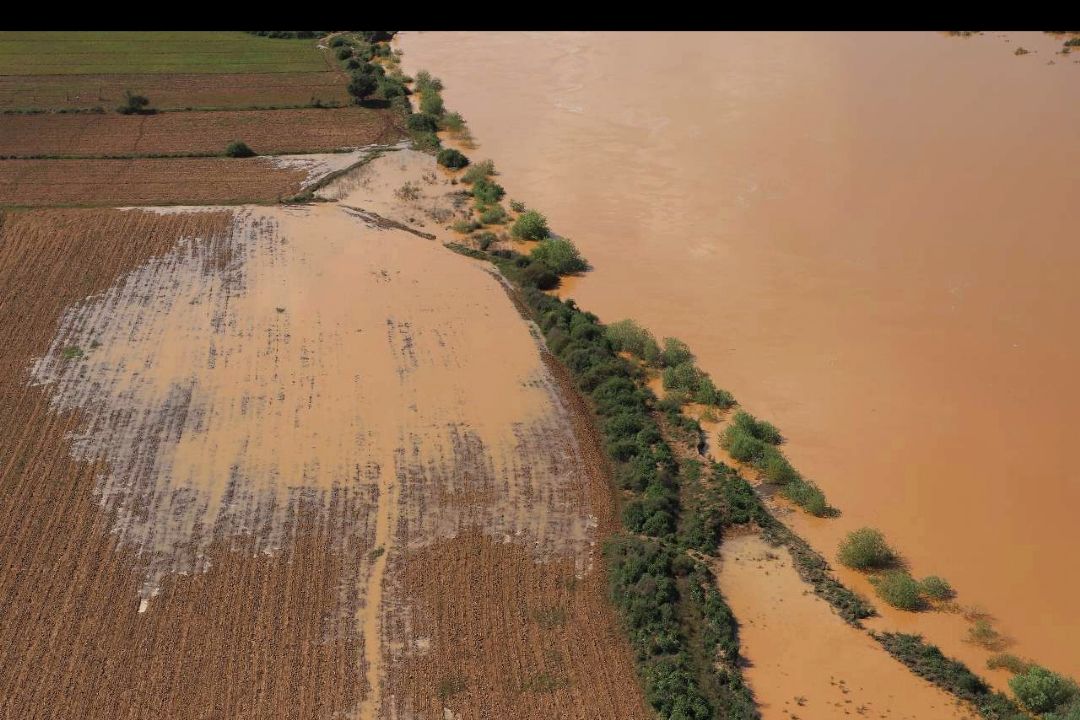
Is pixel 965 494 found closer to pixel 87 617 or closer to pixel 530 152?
pixel 87 617

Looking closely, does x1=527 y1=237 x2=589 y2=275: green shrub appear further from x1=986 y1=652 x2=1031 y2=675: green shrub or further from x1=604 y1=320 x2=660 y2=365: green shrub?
x1=986 y1=652 x2=1031 y2=675: green shrub

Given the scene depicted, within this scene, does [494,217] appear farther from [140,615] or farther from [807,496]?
[140,615]

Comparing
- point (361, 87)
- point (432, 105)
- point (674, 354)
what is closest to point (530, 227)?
point (674, 354)

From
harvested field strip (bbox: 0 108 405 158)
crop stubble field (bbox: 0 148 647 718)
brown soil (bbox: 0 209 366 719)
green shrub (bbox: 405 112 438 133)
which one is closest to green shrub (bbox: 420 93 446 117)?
green shrub (bbox: 405 112 438 133)

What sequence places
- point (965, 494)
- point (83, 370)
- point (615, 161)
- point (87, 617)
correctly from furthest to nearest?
point (615, 161) → point (83, 370) → point (965, 494) → point (87, 617)

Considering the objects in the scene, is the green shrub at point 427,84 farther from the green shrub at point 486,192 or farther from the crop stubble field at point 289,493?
the crop stubble field at point 289,493
